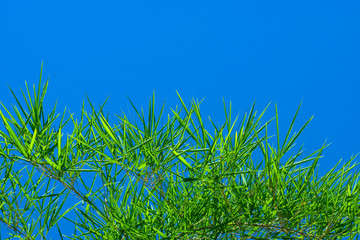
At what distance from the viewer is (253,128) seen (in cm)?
110

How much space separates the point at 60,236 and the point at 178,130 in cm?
38

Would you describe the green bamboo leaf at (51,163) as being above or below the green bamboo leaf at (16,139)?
below

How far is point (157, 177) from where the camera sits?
1136 mm

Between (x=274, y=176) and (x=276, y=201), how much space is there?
0.05 m

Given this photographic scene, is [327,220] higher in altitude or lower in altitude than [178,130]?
lower

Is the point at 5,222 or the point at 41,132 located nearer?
the point at 41,132

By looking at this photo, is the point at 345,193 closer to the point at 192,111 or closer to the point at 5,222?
the point at 192,111

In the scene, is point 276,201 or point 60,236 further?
point 60,236

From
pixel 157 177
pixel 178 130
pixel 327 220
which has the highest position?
pixel 178 130

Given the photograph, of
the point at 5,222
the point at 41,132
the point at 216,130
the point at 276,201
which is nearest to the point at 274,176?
the point at 276,201

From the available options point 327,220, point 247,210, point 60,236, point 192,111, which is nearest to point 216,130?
point 192,111

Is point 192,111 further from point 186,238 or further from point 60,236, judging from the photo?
point 60,236

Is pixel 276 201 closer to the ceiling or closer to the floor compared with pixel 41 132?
closer to the floor

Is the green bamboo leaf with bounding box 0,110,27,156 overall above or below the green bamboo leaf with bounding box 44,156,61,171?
above
